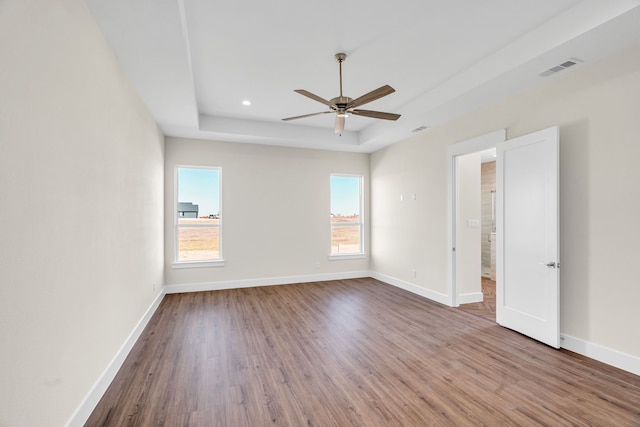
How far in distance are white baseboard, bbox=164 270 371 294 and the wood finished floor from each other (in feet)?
4.25

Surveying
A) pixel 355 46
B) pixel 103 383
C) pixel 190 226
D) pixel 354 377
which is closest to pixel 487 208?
pixel 355 46

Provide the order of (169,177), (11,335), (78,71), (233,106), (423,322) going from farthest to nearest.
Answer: (169,177) < (233,106) < (423,322) < (78,71) < (11,335)

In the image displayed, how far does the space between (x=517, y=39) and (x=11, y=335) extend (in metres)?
4.09

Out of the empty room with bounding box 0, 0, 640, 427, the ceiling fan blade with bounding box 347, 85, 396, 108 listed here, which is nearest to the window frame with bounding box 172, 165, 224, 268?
the empty room with bounding box 0, 0, 640, 427

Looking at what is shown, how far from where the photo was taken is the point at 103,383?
7.57ft

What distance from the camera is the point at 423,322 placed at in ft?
12.6

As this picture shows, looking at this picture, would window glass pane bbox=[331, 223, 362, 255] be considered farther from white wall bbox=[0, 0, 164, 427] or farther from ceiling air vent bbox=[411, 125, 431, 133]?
white wall bbox=[0, 0, 164, 427]

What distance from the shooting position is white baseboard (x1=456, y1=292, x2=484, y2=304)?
4.64 meters

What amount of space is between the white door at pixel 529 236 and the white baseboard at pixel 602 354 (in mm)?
119

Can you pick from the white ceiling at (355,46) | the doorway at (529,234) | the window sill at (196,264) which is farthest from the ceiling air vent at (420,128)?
the window sill at (196,264)

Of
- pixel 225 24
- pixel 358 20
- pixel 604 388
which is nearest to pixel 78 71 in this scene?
pixel 225 24

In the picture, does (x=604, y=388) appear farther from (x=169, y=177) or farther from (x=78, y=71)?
(x=169, y=177)

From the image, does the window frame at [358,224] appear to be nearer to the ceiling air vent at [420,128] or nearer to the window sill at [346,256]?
the window sill at [346,256]

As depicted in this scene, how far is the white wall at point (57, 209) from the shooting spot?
131cm
